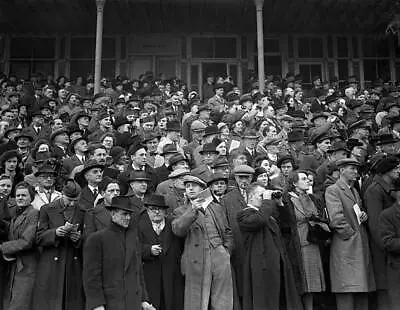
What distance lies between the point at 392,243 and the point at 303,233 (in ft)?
3.77

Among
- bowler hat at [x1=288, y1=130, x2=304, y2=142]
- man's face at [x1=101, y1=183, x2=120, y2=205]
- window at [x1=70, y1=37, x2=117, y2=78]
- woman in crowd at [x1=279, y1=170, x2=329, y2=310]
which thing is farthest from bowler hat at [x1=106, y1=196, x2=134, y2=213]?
window at [x1=70, y1=37, x2=117, y2=78]

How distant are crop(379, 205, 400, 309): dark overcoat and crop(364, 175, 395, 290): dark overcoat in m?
0.24

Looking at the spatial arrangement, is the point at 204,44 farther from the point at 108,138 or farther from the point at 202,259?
the point at 202,259

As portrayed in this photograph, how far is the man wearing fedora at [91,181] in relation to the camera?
7.05 metres

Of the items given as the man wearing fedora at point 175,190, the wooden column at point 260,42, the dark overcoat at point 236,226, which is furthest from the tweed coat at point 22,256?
the wooden column at point 260,42

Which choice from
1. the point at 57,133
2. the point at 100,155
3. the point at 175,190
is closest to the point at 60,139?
the point at 57,133

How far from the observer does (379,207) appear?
288 inches

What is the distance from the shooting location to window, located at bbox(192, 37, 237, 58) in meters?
23.3

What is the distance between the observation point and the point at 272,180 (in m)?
7.68

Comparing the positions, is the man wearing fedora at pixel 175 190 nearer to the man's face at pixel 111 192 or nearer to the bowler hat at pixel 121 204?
the man's face at pixel 111 192

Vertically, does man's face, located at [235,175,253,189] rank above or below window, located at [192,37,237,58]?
below

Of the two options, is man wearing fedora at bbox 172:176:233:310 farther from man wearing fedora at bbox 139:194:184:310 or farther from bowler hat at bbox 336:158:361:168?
bowler hat at bbox 336:158:361:168

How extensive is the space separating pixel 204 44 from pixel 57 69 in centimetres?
621

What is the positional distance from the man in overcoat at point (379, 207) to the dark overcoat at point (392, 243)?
0.20 metres
